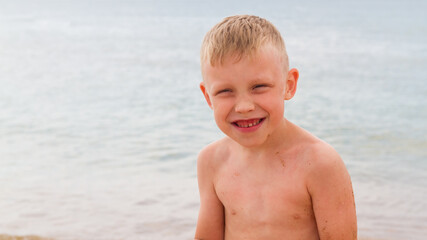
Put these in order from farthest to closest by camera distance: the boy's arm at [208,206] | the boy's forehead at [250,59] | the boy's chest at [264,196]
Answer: the boy's arm at [208,206] < the boy's chest at [264,196] < the boy's forehead at [250,59]

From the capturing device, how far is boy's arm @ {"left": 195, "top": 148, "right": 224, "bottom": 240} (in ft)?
8.53

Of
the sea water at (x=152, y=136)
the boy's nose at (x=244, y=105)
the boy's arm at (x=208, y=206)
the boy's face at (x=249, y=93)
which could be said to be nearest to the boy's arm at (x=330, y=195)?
the boy's face at (x=249, y=93)

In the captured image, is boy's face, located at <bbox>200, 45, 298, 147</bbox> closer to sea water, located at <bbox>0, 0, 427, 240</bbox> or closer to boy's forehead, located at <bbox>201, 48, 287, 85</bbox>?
boy's forehead, located at <bbox>201, 48, 287, 85</bbox>

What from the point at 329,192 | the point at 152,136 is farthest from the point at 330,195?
the point at 152,136

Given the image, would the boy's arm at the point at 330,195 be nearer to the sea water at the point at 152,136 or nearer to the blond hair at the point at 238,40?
the blond hair at the point at 238,40

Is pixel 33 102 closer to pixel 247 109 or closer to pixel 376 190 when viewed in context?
pixel 376 190

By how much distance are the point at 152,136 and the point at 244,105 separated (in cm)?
575

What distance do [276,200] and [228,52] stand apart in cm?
65

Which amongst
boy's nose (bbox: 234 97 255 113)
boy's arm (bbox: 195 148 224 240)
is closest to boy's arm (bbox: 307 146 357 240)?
boy's nose (bbox: 234 97 255 113)

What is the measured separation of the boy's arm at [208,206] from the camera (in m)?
2.60

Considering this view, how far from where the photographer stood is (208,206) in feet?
8.55

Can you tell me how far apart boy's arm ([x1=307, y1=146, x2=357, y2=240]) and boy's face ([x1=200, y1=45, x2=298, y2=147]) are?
24 centimetres

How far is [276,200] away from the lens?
7.73ft

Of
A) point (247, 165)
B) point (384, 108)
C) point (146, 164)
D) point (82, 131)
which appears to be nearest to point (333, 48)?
point (384, 108)
